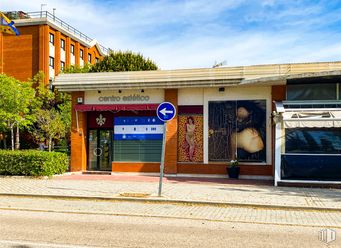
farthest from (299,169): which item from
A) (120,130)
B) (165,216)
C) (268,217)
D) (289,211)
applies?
(120,130)

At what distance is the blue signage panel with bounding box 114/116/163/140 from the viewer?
65.3ft

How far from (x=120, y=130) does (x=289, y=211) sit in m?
11.2

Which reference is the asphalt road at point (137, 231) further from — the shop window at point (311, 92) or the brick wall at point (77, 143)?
the brick wall at point (77, 143)

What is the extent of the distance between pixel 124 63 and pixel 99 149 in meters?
19.3

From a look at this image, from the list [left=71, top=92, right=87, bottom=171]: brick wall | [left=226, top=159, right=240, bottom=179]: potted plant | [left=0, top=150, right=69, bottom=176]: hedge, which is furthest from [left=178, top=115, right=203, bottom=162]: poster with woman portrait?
[left=0, top=150, right=69, bottom=176]: hedge

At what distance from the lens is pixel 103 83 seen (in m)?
19.7

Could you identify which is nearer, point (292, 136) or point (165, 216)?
point (165, 216)

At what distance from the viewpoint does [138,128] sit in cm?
2012

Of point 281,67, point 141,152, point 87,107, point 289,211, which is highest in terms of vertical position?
point 281,67

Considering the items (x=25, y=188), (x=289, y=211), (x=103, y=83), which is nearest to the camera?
(x=289, y=211)

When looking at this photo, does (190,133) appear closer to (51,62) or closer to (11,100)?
(11,100)

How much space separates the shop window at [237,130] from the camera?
60.4 ft

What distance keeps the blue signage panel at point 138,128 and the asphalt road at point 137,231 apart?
9435 millimetres

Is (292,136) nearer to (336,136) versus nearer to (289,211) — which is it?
(336,136)
